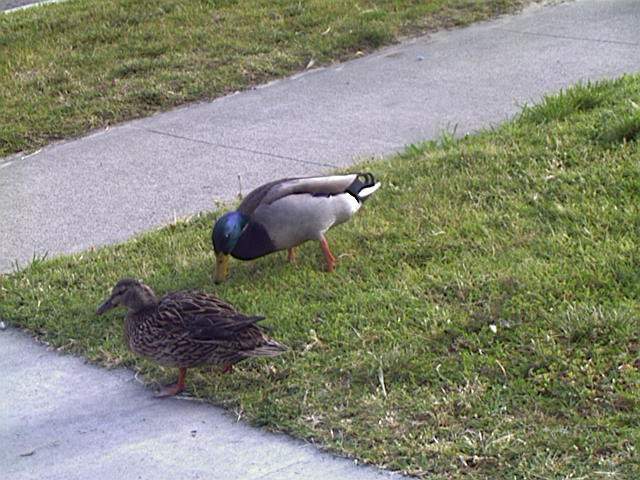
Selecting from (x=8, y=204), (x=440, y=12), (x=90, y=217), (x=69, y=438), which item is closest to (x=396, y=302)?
(x=69, y=438)

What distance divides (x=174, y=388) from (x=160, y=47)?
17.9 ft

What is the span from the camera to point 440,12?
10.4 metres

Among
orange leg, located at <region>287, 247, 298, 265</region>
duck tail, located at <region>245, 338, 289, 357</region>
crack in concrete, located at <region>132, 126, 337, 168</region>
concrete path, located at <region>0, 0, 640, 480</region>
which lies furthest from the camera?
crack in concrete, located at <region>132, 126, 337, 168</region>

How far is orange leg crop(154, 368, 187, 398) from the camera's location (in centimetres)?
470

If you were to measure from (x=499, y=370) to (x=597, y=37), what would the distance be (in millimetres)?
5787

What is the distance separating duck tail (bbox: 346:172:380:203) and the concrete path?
3.45 feet

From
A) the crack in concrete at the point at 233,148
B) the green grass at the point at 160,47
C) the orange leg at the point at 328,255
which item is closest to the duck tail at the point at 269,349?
the orange leg at the point at 328,255

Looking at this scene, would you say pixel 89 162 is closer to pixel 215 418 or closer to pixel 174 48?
pixel 174 48

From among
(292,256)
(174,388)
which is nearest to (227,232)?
(292,256)

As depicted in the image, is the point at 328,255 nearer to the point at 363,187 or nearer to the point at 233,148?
the point at 363,187

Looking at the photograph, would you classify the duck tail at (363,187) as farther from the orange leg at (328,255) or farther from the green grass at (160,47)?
the green grass at (160,47)

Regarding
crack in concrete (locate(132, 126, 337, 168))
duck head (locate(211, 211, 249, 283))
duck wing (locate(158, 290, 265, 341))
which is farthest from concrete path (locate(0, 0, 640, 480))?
duck head (locate(211, 211, 249, 283))

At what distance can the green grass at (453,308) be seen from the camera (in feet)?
13.4

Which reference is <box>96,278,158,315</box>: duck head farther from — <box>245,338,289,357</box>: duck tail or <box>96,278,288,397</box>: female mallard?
<box>245,338,289,357</box>: duck tail
